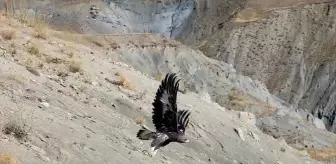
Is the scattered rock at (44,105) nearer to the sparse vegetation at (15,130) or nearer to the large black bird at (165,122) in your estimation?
the sparse vegetation at (15,130)

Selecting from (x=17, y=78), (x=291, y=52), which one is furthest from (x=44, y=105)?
(x=291, y=52)

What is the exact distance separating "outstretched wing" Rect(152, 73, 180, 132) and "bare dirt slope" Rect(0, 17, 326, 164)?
2.25 meters

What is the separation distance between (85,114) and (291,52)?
61.8 m

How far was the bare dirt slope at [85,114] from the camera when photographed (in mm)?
9672

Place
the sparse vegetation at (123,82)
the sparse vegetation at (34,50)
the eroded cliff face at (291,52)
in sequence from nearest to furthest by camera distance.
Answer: the sparse vegetation at (34,50) → the sparse vegetation at (123,82) → the eroded cliff face at (291,52)

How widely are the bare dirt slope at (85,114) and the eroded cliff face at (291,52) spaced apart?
47091 millimetres

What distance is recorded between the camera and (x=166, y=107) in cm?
676

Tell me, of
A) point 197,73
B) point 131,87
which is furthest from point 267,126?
point 131,87

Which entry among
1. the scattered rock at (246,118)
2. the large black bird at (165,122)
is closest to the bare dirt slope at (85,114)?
the scattered rock at (246,118)

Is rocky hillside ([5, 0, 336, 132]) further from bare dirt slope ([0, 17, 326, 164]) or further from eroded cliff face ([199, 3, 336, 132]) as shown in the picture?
bare dirt slope ([0, 17, 326, 164])

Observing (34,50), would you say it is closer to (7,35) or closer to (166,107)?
(7,35)

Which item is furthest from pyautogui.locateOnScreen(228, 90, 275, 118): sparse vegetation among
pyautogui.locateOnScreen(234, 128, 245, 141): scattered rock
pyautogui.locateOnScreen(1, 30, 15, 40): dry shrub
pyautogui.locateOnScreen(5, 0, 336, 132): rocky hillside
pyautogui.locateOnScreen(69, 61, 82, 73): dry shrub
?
pyautogui.locateOnScreen(1, 30, 15, 40): dry shrub

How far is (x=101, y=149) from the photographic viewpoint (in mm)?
10602

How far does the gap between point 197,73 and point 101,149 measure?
121 ft
